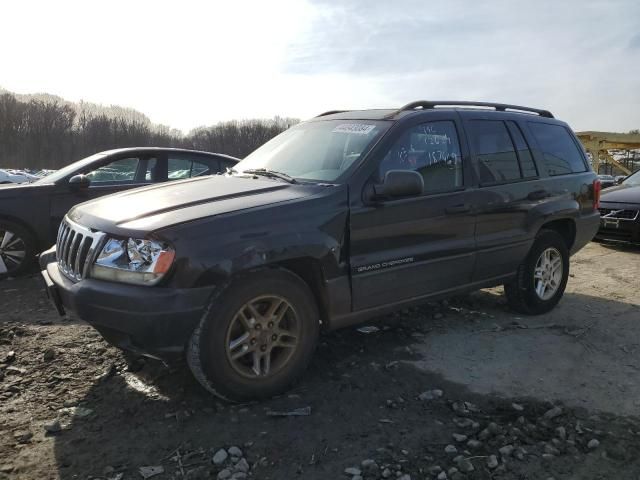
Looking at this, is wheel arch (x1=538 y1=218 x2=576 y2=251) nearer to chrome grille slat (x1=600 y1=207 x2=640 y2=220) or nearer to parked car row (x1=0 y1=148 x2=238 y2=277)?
chrome grille slat (x1=600 y1=207 x2=640 y2=220)

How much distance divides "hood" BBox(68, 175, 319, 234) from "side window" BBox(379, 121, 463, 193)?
0.77 meters

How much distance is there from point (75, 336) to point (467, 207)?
11.0 ft

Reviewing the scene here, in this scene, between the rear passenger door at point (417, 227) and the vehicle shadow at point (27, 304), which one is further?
the vehicle shadow at point (27, 304)

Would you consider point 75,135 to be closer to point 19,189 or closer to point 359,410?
point 19,189

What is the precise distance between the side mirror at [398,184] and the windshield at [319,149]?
0.29 meters

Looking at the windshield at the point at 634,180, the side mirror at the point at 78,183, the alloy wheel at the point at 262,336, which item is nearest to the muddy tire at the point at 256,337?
the alloy wheel at the point at 262,336

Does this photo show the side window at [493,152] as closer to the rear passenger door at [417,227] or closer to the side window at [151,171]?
the rear passenger door at [417,227]

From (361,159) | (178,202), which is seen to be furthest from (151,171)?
(361,159)

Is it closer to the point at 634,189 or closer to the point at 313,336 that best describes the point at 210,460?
the point at 313,336

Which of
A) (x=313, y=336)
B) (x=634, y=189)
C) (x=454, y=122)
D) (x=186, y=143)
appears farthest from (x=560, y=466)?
(x=186, y=143)

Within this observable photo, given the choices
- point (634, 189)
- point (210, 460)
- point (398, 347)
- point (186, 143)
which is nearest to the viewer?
point (210, 460)

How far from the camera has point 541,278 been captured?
208 inches

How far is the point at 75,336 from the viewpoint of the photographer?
437 centimetres

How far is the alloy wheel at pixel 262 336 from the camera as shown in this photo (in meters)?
3.19
